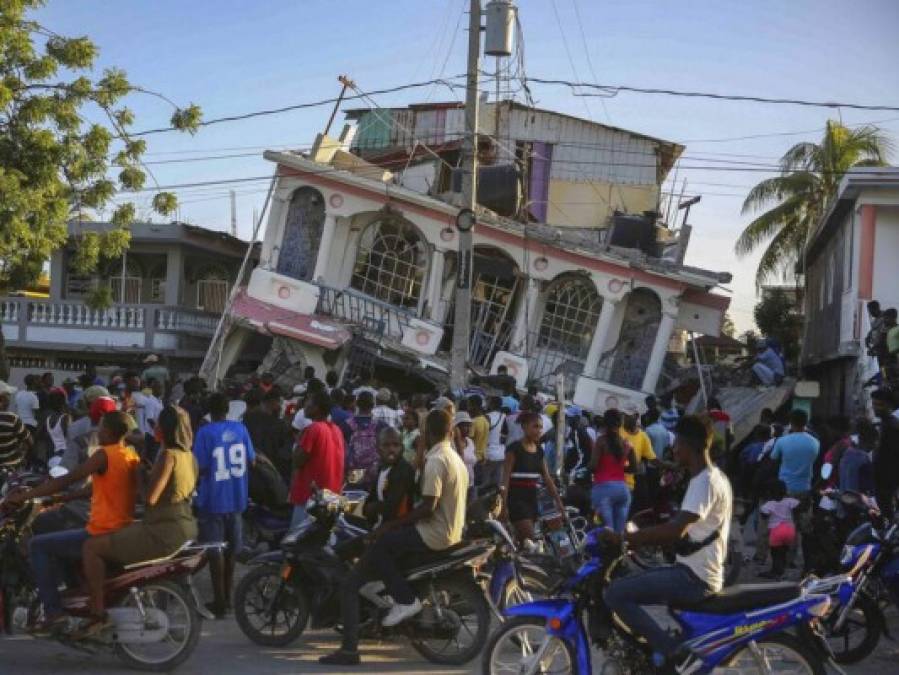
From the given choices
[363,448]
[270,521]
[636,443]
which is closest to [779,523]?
[636,443]

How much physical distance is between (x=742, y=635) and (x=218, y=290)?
87.0 feet

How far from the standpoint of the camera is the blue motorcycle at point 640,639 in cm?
634

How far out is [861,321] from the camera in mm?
21109

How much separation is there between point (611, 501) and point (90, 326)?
20138 mm

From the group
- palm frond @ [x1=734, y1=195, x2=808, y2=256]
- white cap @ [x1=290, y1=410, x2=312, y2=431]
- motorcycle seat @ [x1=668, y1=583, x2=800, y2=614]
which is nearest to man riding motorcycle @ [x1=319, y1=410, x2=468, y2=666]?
motorcycle seat @ [x1=668, y1=583, x2=800, y2=614]

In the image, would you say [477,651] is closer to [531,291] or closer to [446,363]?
[446,363]

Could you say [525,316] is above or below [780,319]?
below

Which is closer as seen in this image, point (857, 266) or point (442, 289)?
point (857, 266)

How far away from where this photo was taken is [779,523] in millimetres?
12406

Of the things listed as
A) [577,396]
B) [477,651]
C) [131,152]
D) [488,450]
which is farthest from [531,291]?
[477,651]

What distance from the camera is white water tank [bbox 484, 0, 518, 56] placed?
2005 cm

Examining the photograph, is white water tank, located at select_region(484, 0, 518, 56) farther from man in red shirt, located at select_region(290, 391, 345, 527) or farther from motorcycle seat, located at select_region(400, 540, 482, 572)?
motorcycle seat, located at select_region(400, 540, 482, 572)

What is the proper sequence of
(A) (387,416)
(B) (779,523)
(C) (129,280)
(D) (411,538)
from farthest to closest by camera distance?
(C) (129,280) → (A) (387,416) → (B) (779,523) → (D) (411,538)

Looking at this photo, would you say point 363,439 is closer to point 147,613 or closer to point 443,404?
point 443,404
